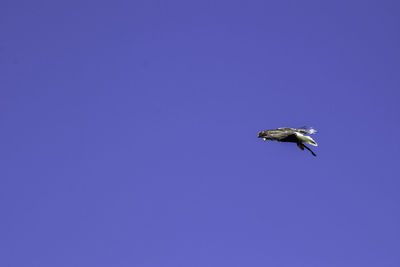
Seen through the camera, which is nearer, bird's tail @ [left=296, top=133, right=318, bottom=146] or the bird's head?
bird's tail @ [left=296, top=133, right=318, bottom=146]

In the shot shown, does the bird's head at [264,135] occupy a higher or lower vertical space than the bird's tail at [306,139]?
higher

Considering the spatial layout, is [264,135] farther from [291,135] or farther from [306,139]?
[306,139]

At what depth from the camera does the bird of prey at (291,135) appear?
53438 mm

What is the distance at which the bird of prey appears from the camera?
53.4 metres

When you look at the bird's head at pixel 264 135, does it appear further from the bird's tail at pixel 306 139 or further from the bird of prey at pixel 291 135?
the bird's tail at pixel 306 139

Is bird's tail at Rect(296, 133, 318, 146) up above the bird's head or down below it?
below

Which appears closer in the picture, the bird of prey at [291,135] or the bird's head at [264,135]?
the bird of prey at [291,135]

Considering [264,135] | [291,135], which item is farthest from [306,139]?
[264,135]

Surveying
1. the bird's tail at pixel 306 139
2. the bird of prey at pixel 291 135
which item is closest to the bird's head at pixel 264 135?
the bird of prey at pixel 291 135

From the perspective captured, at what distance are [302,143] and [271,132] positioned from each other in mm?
3453

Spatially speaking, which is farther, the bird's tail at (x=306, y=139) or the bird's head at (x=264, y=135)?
the bird's head at (x=264, y=135)

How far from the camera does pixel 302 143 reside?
5412cm

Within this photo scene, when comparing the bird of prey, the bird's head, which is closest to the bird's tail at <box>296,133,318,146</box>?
the bird of prey

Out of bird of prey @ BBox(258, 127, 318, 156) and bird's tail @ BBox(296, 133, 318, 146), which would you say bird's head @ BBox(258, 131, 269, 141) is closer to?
bird of prey @ BBox(258, 127, 318, 156)
